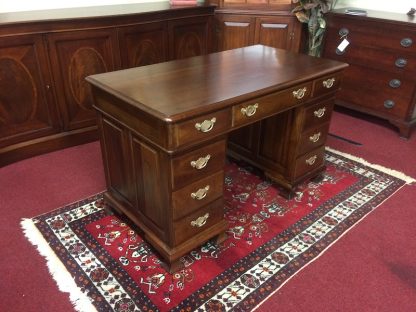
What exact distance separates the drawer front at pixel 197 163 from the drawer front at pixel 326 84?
0.72m

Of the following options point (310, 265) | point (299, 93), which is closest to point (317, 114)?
point (299, 93)

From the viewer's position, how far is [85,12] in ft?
8.80

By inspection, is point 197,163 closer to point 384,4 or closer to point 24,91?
point 24,91

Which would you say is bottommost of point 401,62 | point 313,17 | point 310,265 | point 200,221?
point 310,265

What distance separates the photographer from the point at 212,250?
6.07ft

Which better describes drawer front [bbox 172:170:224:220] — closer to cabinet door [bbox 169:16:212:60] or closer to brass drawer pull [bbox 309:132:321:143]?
brass drawer pull [bbox 309:132:321:143]

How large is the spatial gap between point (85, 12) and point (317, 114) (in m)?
1.84

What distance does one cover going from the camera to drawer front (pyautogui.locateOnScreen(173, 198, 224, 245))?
1.65m

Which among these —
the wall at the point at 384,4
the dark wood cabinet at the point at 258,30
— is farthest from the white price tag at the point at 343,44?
the wall at the point at 384,4

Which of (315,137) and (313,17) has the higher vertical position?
(313,17)

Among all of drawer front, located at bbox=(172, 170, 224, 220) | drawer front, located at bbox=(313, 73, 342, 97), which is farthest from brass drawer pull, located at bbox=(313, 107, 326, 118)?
drawer front, located at bbox=(172, 170, 224, 220)

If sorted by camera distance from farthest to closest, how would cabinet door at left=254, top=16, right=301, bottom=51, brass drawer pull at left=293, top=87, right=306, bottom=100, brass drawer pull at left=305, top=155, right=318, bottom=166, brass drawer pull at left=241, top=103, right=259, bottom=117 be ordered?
cabinet door at left=254, top=16, right=301, bottom=51
brass drawer pull at left=305, top=155, right=318, bottom=166
brass drawer pull at left=293, top=87, right=306, bottom=100
brass drawer pull at left=241, top=103, right=259, bottom=117

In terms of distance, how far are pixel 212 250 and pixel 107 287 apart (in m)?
0.54

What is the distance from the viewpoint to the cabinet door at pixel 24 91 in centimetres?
234
